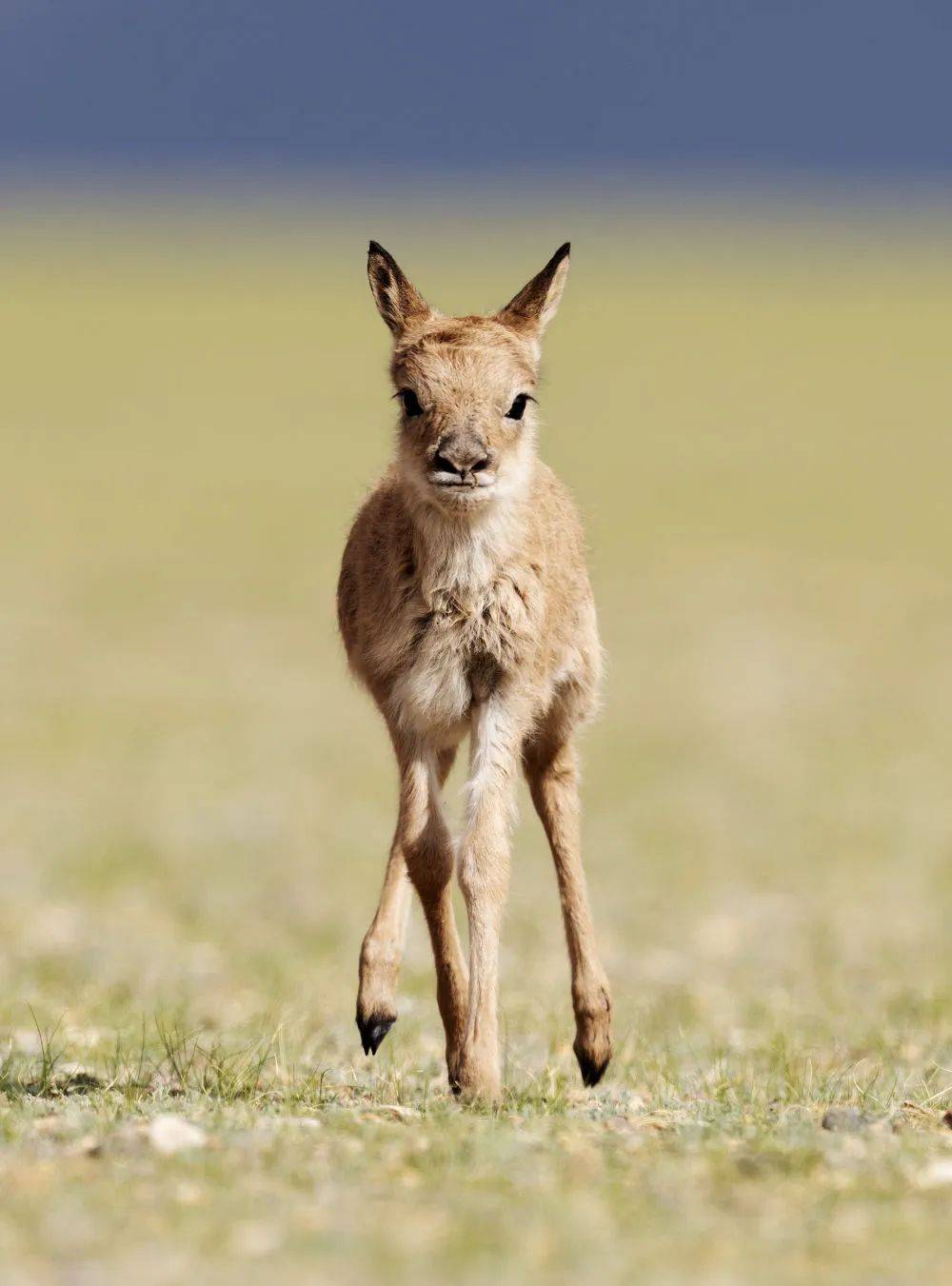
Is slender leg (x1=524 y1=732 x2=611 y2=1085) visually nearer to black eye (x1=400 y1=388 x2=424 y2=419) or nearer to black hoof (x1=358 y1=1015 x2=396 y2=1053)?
black hoof (x1=358 y1=1015 x2=396 y2=1053)

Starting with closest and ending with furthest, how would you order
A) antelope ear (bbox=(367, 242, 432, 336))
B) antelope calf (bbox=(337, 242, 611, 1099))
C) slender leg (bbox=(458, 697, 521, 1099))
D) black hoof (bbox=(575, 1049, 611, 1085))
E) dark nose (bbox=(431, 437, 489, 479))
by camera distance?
slender leg (bbox=(458, 697, 521, 1099)), dark nose (bbox=(431, 437, 489, 479)), antelope calf (bbox=(337, 242, 611, 1099)), black hoof (bbox=(575, 1049, 611, 1085)), antelope ear (bbox=(367, 242, 432, 336))

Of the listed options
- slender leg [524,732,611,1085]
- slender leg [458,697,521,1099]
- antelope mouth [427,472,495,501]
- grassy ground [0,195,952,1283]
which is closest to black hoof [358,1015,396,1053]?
grassy ground [0,195,952,1283]

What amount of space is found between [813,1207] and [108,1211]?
210 cm

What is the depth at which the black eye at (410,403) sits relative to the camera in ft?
30.7

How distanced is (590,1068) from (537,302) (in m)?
3.29

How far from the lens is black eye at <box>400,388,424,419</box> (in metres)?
9.36

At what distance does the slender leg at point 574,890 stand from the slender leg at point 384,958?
724 millimetres

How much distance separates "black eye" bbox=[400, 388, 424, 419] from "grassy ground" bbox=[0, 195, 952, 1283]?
273 cm

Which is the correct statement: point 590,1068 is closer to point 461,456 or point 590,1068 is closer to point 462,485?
point 462,485

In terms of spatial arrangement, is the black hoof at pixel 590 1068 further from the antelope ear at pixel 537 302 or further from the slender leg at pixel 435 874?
the antelope ear at pixel 537 302

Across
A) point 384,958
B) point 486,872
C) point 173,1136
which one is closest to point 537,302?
point 486,872

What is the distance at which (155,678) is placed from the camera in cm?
2839

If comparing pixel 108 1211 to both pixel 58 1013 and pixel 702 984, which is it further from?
pixel 702 984

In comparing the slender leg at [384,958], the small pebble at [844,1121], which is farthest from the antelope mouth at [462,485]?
the small pebble at [844,1121]
